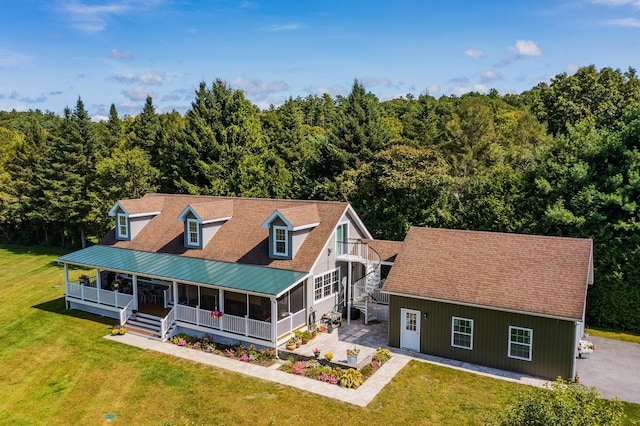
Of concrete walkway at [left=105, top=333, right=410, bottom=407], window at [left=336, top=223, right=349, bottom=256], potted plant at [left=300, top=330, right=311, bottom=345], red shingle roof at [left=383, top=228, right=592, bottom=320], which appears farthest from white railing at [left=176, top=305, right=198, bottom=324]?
red shingle roof at [left=383, top=228, right=592, bottom=320]

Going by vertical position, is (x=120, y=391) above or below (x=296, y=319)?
below

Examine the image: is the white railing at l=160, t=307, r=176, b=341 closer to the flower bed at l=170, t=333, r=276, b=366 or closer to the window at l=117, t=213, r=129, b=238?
the flower bed at l=170, t=333, r=276, b=366

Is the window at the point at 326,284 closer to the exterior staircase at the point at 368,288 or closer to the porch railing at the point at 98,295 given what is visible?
the exterior staircase at the point at 368,288

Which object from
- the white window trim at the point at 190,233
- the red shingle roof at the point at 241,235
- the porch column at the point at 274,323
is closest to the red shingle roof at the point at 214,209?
the red shingle roof at the point at 241,235

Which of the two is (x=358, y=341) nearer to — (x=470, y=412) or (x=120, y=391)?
(x=470, y=412)

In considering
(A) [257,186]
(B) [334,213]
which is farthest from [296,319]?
(A) [257,186]

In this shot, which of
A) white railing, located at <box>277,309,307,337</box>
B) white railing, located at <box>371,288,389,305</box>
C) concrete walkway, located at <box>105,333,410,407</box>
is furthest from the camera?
white railing, located at <box>371,288,389,305</box>


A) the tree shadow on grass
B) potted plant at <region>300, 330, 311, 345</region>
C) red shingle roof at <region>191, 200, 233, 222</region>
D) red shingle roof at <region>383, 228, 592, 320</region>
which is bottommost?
the tree shadow on grass

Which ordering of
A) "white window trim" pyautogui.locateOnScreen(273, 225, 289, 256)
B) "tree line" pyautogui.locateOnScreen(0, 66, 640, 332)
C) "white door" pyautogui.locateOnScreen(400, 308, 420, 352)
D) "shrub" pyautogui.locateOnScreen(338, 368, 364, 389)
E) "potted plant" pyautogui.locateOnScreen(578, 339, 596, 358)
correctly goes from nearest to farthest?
"shrub" pyautogui.locateOnScreen(338, 368, 364, 389) < "potted plant" pyautogui.locateOnScreen(578, 339, 596, 358) < "white door" pyautogui.locateOnScreen(400, 308, 420, 352) < "white window trim" pyautogui.locateOnScreen(273, 225, 289, 256) < "tree line" pyautogui.locateOnScreen(0, 66, 640, 332)
